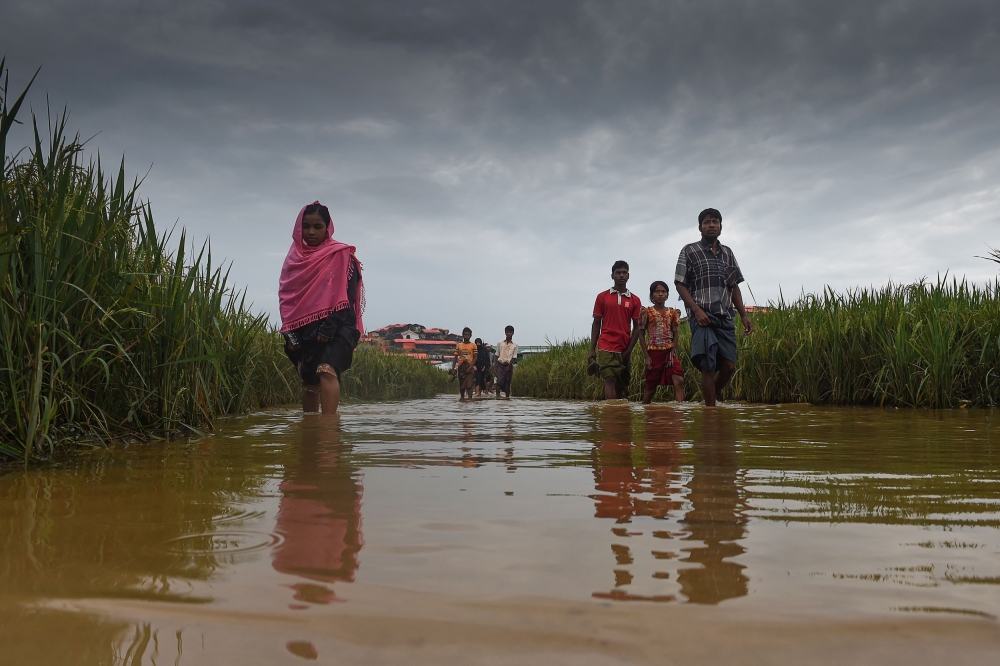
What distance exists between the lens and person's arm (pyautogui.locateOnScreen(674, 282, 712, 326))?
237 inches

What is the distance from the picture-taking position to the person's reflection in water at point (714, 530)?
925 millimetres

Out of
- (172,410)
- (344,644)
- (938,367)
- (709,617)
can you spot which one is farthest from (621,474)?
(938,367)

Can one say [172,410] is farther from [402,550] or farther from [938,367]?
[938,367]

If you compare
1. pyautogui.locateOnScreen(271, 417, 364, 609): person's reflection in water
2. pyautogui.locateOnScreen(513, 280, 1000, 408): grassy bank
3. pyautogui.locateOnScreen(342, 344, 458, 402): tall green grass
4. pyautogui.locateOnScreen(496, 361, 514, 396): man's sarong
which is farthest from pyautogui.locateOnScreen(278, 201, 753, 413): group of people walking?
pyautogui.locateOnScreen(496, 361, 514, 396): man's sarong

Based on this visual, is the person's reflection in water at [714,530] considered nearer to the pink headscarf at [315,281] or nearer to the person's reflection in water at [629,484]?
the person's reflection in water at [629,484]

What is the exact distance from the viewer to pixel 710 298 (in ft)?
20.1

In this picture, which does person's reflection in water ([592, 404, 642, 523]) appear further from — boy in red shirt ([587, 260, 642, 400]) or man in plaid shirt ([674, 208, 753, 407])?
boy in red shirt ([587, 260, 642, 400])

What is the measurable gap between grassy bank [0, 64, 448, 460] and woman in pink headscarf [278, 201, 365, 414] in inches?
34.4

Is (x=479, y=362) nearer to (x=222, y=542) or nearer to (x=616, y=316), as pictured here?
(x=616, y=316)

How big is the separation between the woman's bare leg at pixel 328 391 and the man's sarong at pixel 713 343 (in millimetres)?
3167

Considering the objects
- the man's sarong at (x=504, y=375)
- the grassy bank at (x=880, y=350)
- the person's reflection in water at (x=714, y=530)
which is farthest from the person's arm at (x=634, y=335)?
the man's sarong at (x=504, y=375)

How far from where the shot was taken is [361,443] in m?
2.92

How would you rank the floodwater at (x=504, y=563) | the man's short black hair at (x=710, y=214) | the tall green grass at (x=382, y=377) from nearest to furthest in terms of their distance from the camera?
1. the floodwater at (x=504, y=563)
2. the man's short black hair at (x=710, y=214)
3. the tall green grass at (x=382, y=377)

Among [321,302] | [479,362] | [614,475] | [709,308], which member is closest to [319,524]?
[614,475]
